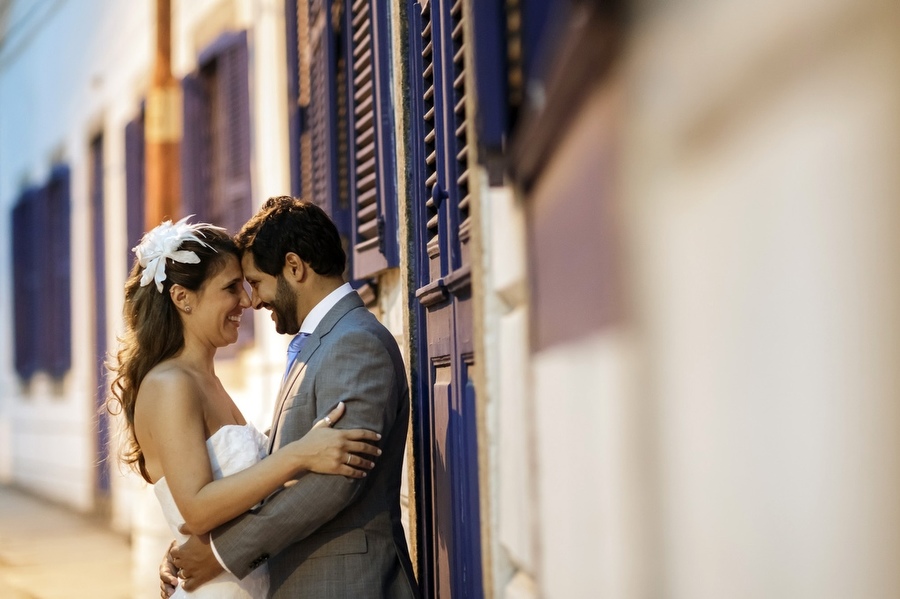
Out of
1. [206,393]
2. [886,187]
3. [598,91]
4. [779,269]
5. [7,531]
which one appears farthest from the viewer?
[7,531]

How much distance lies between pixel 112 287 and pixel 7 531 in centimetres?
250

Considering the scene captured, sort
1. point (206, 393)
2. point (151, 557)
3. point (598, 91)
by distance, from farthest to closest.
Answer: point (151, 557) → point (206, 393) → point (598, 91)

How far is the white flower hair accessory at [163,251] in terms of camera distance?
373 cm

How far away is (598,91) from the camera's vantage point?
1807mm

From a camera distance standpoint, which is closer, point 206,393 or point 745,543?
point 745,543

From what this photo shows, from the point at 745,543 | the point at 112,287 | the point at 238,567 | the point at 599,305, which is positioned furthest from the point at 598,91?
the point at 112,287

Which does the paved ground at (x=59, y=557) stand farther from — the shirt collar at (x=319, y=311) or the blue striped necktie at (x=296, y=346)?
the shirt collar at (x=319, y=311)

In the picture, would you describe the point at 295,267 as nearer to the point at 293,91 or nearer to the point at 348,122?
the point at 348,122

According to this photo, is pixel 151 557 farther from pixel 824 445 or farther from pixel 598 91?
pixel 824 445

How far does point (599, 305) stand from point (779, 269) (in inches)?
22.3

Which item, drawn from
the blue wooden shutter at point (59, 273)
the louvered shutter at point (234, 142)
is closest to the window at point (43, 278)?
the blue wooden shutter at point (59, 273)

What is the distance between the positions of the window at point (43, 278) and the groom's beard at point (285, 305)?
1096 centimetres

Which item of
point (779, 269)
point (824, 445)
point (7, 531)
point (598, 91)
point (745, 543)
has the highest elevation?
point (598, 91)

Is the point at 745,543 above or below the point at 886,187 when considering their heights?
below
